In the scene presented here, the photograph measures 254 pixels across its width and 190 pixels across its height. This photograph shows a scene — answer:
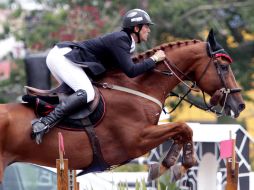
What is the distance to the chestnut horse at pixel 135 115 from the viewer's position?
822 centimetres

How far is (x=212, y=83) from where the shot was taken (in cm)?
876

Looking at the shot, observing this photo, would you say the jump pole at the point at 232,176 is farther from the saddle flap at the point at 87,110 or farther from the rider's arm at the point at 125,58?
the saddle flap at the point at 87,110

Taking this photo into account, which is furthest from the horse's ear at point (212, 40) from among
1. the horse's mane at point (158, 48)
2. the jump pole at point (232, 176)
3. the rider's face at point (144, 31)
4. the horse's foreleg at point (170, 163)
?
the jump pole at point (232, 176)

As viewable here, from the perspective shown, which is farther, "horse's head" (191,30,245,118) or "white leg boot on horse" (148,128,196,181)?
"horse's head" (191,30,245,118)

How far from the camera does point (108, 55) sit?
8430 millimetres

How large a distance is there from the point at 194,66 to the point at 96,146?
4.30ft

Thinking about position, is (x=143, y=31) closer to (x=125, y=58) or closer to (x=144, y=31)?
(x=144, y=31)

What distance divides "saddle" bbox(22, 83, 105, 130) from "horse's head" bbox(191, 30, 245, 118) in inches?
43.3

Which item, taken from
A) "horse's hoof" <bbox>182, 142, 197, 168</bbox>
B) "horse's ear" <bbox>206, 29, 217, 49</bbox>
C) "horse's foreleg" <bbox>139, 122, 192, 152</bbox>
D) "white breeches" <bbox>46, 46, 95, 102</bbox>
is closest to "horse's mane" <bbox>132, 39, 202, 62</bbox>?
"horse's ear" <bbox>206, 29, 217, 49</bbox>

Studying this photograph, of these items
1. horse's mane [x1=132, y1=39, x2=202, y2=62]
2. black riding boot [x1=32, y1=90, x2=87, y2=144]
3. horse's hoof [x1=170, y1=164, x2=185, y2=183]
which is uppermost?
horse's mane [x1=132, y1=39, x2=202, y2=62]

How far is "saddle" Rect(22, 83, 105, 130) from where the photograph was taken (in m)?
8.28


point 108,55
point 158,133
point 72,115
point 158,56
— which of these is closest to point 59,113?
point 72,115

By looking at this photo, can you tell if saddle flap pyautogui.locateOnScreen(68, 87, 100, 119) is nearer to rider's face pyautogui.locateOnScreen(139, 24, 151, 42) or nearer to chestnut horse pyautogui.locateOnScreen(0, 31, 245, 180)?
chestnut horse pyautogui.locateOnScreen(0, 31, 245, 180)

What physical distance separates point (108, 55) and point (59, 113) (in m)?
0.75
